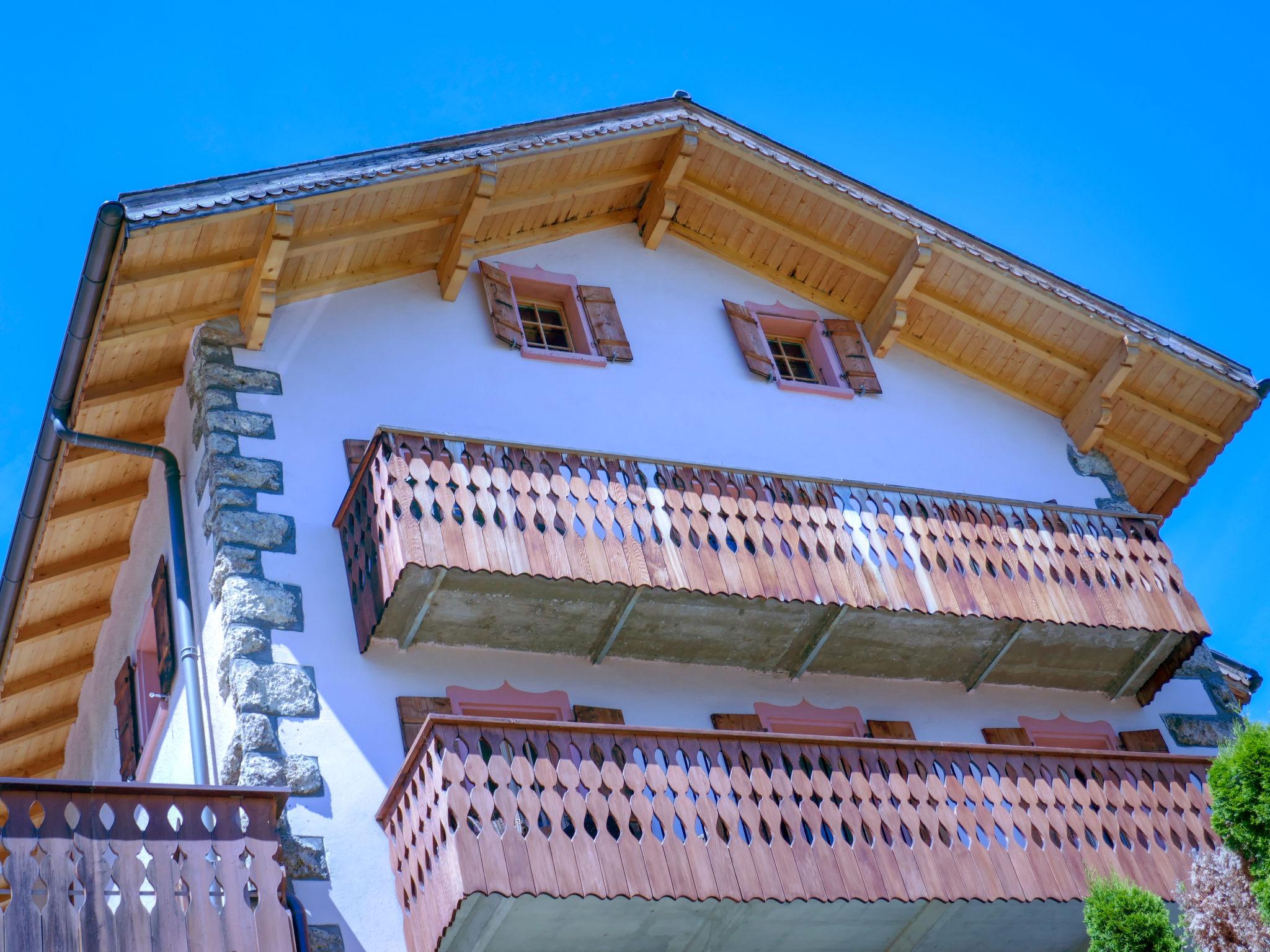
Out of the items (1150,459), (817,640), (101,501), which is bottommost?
(817,640)

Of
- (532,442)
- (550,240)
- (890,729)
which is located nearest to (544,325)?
(550,240)

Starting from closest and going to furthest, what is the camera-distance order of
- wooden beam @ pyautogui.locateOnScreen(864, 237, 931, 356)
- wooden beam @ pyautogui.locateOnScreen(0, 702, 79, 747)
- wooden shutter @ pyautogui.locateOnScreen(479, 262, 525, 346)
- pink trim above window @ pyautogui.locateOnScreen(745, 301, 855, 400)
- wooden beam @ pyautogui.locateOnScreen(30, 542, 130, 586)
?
wooden shutter @ pyautogui.locateOnScreen(479, 262, 525, 346) → wooden beam @ pyautogui.locateOnScreen(30, 542, 130, 586) → pink trim above window @ pyautogui.locateOnScreen(745, 301, 855, 400) → wooden beam @ pyautogui.locateOnScreen(864, 237, 931, 356) → wooden beam @ pyautogui.locateOnScreen(0, 702, 79, 747)

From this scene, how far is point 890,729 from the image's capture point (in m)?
13.8

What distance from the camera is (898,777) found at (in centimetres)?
1190

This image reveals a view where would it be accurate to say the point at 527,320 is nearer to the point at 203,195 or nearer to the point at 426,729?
the point at 203,195

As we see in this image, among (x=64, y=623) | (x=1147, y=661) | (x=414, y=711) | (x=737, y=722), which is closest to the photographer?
(x=414, y=711)

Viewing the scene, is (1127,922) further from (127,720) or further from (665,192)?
(127,720)

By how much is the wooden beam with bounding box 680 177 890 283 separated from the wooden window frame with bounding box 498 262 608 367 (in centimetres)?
177

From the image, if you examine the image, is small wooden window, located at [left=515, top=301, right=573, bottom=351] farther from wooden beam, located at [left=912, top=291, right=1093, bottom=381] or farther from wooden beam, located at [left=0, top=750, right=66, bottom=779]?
wooden beam, located at [left=0, top=750, right=66, bottom=779]

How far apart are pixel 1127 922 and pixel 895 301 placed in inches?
309

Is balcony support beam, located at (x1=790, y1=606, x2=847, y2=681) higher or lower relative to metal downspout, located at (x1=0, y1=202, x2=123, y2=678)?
lower

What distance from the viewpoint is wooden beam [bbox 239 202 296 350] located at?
44.3 ft

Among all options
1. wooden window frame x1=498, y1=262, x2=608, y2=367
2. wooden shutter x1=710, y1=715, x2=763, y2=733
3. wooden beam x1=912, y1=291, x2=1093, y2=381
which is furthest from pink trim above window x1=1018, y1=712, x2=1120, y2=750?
wooden window frame x1=498, y1=262, x2=608, y2=367

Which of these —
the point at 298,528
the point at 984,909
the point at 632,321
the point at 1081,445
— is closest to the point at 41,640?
the point at 298,528
